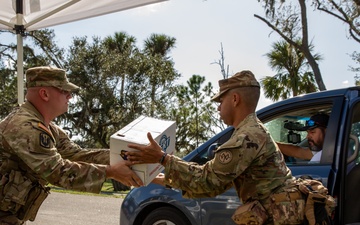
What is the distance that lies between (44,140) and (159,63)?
26.7 metres

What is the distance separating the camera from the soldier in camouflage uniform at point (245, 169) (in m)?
A: 2.63

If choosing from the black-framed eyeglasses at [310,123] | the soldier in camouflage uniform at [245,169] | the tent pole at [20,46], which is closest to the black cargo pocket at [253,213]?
the soldier in camouflage uniform at [245,169]

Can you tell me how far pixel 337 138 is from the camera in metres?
3.92

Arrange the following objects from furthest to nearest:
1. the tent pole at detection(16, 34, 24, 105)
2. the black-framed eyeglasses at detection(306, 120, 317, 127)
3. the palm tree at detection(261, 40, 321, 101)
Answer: the palm tree at detection(261, 40, 321, 101) → the tent pole at detection(16, 34, 24, 105) → the black-framed eyeglasses at detection(306, 120, 317, 127)

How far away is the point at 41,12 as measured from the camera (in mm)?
4906

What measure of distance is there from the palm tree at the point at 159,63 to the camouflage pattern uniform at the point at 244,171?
24718 mm

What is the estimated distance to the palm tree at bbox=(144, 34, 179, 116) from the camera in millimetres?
28391

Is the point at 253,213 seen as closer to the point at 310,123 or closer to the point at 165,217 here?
the point at 310,123

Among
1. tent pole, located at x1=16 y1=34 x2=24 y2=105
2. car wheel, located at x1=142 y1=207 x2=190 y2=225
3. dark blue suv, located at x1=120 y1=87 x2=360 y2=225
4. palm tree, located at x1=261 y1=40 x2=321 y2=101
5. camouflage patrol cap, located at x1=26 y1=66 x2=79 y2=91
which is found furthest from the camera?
palm tree, located at x1=261 y1=40 x2=321 y2=101

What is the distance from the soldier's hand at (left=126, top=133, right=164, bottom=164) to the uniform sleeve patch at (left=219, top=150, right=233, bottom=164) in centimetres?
35

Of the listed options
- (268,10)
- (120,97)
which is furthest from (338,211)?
(120,97)

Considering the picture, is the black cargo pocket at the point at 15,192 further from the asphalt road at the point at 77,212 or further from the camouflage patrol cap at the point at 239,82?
the asphalt road at the point at 77,212

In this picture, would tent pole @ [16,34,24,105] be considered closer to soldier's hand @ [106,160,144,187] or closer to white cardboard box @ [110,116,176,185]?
white cardboard box @ [110,116,176,185]

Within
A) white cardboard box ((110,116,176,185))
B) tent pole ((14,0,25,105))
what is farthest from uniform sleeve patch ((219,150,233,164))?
tent pole ((14,0,25,105))
